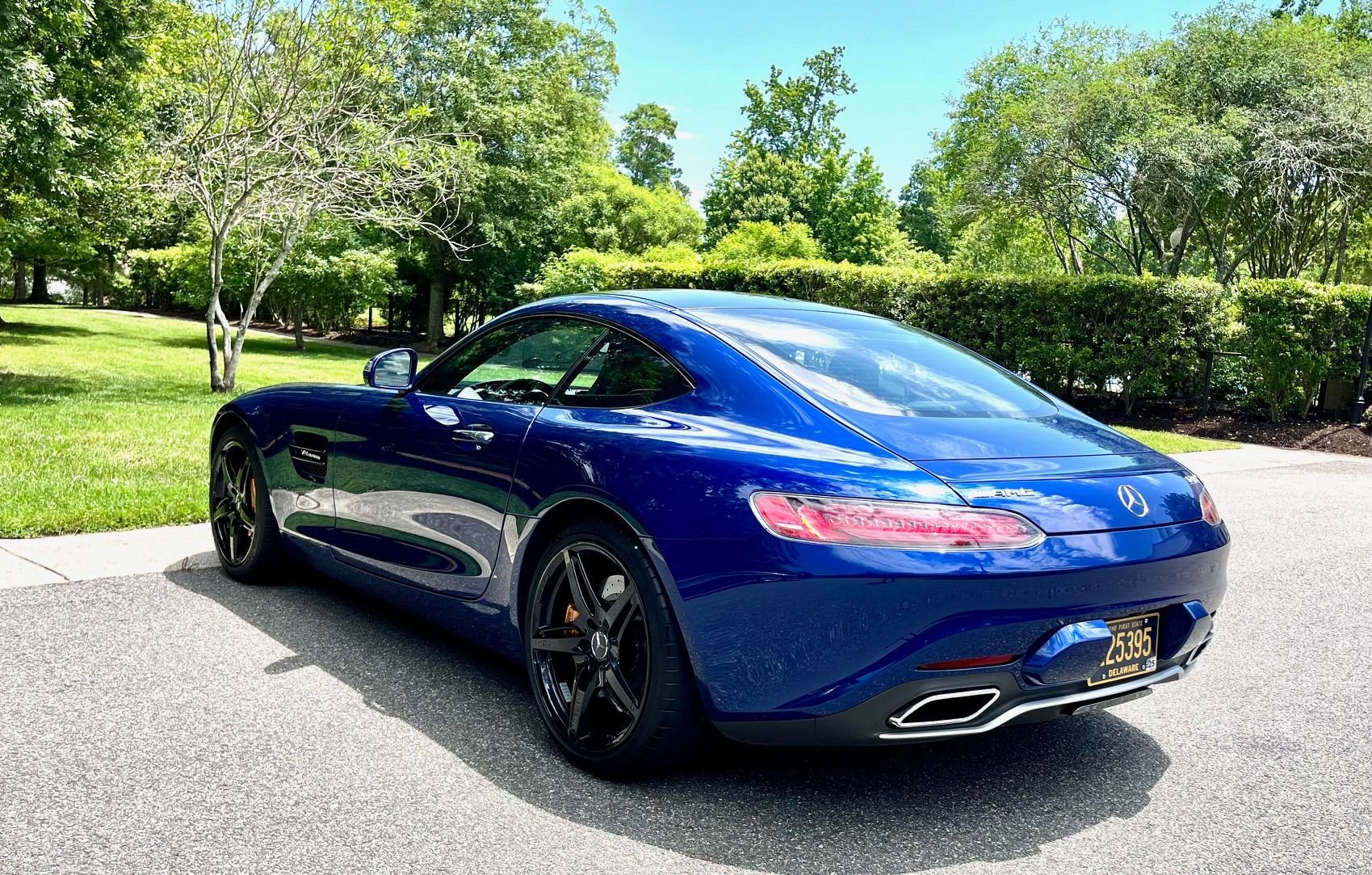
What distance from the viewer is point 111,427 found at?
10648 millimetres

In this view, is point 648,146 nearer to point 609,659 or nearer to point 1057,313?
point 1057,313

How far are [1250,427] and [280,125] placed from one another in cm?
1383

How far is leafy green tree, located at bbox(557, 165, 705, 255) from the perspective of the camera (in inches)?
1444

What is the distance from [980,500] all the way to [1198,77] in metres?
25.5

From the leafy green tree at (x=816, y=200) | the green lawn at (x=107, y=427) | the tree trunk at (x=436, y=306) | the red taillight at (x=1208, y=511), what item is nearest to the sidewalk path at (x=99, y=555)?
the green lawn at (x=107, y=427)

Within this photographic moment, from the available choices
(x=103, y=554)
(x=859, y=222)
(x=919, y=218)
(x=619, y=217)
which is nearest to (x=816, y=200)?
(x=859, y=222)

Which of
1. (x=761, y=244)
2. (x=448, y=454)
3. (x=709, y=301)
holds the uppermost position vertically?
(x=761, y=244)

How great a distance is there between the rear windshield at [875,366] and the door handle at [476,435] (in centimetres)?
85

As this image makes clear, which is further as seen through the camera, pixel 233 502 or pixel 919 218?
pixel 919 218

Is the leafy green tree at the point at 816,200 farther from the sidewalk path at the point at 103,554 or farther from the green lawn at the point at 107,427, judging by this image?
the sidewalk path at the point at 103,554

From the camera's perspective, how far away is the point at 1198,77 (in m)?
24.4

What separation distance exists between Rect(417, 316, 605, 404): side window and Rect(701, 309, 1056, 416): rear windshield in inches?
20.3

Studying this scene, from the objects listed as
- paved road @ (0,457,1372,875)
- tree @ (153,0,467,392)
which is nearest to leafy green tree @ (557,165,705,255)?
tree @ (153,0,467,392)

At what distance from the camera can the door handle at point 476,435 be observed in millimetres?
3719
